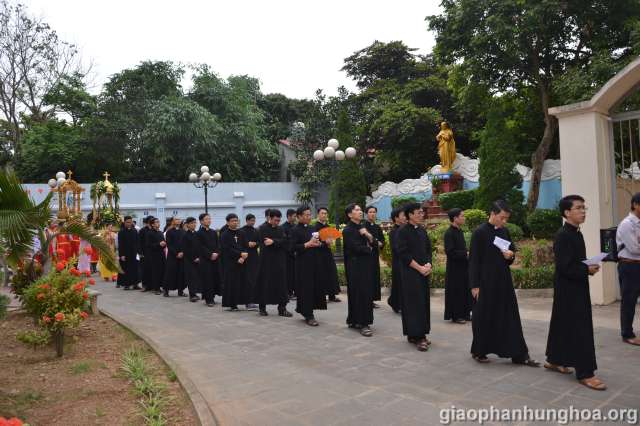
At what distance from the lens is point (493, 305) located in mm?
4891

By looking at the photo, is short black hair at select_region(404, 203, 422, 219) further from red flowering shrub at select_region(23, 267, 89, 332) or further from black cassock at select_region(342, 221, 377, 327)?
red flowering shrub at select_region(23, 267, 89, 332)

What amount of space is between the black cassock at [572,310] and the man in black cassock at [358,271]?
2.52 meters

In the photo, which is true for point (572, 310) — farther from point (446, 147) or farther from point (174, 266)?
point (446, 147)

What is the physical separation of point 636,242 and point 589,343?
1859mm

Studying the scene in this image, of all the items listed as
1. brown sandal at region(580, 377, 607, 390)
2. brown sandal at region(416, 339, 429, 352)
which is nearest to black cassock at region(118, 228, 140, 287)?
brown sandal at region(416, 339, 429, 352)

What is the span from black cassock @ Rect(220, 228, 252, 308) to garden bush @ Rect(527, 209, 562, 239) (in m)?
8.13

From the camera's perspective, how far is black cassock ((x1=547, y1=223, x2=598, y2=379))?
4180 millimetres

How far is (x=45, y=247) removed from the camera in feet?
22.5

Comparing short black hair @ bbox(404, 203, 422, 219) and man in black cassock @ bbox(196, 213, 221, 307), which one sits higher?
short black hair @ bbox(404, 203, 422, 219)

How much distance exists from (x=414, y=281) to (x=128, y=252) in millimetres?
9039

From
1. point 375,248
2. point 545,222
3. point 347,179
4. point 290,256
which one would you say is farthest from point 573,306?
point 347,179

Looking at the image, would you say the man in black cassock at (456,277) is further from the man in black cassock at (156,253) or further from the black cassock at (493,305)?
the man in black cassock at (156,253)

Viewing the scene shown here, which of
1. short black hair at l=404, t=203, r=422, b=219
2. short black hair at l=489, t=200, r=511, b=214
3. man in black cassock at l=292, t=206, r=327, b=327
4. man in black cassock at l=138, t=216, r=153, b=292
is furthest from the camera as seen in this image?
man in black cassock at l=138, t=216, r=153, b=292

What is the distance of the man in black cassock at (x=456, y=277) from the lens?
278 inches
